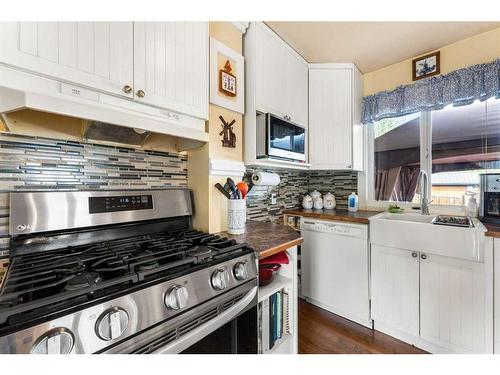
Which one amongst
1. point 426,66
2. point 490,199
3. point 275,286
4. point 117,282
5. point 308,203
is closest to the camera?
point 117,282

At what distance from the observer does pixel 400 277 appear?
61.9 inches

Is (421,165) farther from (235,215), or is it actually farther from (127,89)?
(127,89)

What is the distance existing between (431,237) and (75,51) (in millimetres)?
2039

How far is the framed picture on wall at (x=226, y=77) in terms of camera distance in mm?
1299

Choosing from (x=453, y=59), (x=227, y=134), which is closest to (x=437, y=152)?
(x=453, y=59)

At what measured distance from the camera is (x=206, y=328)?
757 mm

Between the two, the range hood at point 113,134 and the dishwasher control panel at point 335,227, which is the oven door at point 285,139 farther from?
the range hood at point 113,134

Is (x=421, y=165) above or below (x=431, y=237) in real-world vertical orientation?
above

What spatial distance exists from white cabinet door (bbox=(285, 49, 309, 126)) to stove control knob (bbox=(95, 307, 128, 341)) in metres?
1.65

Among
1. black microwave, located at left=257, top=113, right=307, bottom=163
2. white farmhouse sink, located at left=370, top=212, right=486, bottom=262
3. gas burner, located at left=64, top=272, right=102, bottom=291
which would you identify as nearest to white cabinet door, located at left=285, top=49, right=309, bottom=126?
black microwave, located at left=257, top=113, right=307, bottom=163

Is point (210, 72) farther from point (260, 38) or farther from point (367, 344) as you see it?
Answer: point (367, 344)

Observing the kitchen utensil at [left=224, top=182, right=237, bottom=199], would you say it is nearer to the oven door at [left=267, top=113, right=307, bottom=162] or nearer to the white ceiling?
the oven door at [left=267, top=113, right=307, bottom=162]

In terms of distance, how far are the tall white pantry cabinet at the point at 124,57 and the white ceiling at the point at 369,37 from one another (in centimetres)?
81

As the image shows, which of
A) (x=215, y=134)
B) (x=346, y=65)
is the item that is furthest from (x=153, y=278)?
(x=346, y=65)
